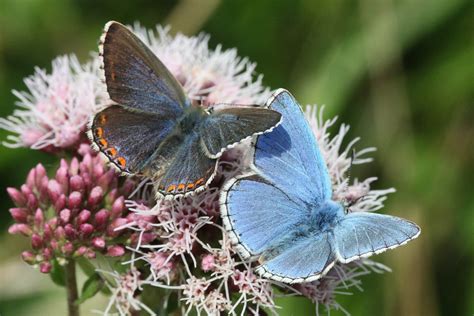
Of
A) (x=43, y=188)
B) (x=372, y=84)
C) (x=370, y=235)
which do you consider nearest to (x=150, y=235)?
(x=43, y=188)

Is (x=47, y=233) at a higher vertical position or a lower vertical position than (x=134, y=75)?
lower

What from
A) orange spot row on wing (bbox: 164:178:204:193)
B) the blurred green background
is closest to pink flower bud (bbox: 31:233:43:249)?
orange spot row on wing (bbox: 164:178:204:193)

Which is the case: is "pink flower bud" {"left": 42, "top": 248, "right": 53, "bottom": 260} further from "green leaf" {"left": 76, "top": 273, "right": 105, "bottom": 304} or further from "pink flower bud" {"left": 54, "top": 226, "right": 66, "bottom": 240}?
"green leaf" {"left": 76, "top": 273, "right": 105, "bottom": 304}

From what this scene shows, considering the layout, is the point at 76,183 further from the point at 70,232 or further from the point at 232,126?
the point at 232,126

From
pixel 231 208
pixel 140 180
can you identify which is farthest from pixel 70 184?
pixel 231 208

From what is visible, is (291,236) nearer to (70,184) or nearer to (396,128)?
(70,184)

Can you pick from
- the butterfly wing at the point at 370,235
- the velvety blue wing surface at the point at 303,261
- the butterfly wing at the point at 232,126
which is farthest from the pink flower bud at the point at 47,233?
the butterfly wing at the point at 370,235
